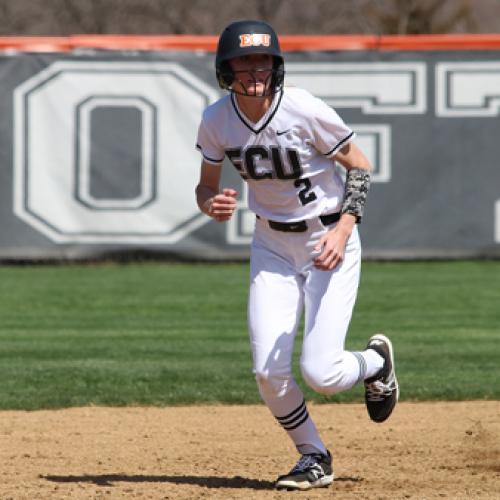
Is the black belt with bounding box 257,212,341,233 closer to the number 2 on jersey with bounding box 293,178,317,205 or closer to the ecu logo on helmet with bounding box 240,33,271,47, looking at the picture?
the number 2 on jersey with bounding box 293,178,317,205

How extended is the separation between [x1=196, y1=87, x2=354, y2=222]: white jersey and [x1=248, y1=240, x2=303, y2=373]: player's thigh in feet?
0.70

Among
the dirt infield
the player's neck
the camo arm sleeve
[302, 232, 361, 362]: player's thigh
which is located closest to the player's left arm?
the camo arm sleeve

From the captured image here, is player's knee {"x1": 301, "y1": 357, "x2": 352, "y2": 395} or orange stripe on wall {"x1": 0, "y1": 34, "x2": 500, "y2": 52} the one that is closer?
player's knee {"x1": 301, "y1": 357, "x2": 352, "y2": 395}

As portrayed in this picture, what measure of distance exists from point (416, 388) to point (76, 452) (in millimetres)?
2605

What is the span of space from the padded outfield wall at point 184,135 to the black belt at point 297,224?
30.6 ft

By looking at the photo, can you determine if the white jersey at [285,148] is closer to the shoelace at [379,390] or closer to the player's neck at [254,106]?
the player's neck at [254,106]

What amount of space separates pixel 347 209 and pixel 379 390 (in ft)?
2.99

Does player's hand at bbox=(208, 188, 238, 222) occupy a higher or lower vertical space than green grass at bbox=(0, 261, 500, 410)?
higher

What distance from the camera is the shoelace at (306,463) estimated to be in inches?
217

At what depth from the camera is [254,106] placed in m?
5.38

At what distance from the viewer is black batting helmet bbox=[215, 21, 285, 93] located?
5230 millimetres

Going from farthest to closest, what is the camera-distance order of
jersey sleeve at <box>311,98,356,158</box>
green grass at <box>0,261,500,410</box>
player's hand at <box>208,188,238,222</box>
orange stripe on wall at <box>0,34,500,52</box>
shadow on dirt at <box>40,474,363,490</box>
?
orange stripe on wall at <box>0,34,500,52</box>
green grass at <box>0,261,500,410</box>
shadow on dirt at <box>40,474,363,490</box>
jersey sleeve at <box>311,98,356,158</box>
player's hand at <box>208,188,238,222</box>

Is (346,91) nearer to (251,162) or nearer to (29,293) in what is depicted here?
(29,293)

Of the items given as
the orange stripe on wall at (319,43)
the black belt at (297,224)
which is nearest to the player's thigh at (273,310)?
the black belt at (297,224)
